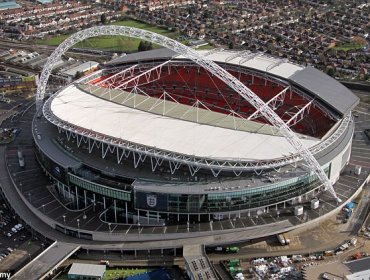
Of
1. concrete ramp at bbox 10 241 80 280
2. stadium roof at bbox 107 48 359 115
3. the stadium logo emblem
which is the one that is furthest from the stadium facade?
concrete ramp at bbox 10 241 80 280

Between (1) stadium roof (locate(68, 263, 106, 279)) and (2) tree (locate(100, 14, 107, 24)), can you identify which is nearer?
(1) stadium roof (locate(68, 263, 106, 279))

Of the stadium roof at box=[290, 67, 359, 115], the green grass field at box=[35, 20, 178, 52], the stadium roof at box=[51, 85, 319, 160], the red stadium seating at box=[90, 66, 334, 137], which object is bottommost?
the green grass field at box=[35, 20, 178, 52]

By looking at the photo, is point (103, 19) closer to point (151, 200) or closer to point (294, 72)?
point (294, 72)

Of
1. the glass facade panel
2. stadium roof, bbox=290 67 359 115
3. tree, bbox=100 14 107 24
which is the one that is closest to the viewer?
the glass facade panel

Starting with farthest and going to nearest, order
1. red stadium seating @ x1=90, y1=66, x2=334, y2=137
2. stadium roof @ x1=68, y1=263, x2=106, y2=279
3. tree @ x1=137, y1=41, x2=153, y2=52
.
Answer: tree @ x1=137, y1=41, x2=153, y2=52 < red stadium seating @ x1=90, y1=66, x2=334, y2=137 < stadium roof @ x1=68, y1=263, x2=106, y2=279

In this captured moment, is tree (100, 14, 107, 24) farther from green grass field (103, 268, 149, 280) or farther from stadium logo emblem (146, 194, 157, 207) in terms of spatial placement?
green grass field (103, 268, 149, 280)

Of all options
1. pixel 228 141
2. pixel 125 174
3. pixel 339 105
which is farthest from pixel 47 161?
pixel 339 105

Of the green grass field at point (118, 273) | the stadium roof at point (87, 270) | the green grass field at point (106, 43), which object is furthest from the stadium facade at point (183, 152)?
the green grass field at point (106, 43)
